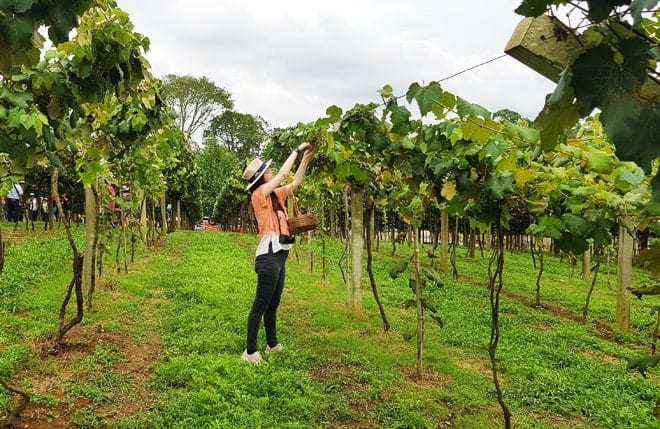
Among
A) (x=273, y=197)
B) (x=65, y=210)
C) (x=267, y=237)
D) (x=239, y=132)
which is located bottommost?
(x=267, y=237)

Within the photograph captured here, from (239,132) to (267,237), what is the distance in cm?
4820

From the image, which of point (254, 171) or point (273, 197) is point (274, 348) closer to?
point (273, 197)

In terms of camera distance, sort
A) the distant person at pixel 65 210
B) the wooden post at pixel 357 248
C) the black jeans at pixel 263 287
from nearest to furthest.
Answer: the distant person at pixel 65 210
the black jeans at pixel 263 287
the wooden post at pixel 357 248

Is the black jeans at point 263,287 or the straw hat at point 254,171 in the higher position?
the straw hat at point 254,171

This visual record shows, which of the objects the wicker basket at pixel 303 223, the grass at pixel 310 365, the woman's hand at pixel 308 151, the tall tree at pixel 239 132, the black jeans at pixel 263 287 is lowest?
the grass at pixel 310 365

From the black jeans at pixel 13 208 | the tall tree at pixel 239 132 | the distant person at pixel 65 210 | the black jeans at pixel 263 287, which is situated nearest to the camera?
the distant person at pixel 65 210

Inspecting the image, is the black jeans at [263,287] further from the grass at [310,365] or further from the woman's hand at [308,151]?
the woman's hand at [308,151]

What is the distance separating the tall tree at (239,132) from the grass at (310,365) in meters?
43.7

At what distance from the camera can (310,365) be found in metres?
4.58

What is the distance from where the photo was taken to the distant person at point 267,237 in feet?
14.3

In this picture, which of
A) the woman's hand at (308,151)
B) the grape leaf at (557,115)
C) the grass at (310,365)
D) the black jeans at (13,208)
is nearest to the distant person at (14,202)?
the black jeans at (13,208)

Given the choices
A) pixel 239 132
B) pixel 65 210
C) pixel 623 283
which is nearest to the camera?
pixel 65 210

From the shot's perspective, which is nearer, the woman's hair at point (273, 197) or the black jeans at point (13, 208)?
the woman's hair at point (273, 197)

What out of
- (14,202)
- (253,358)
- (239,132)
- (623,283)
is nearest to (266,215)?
(253,358)
